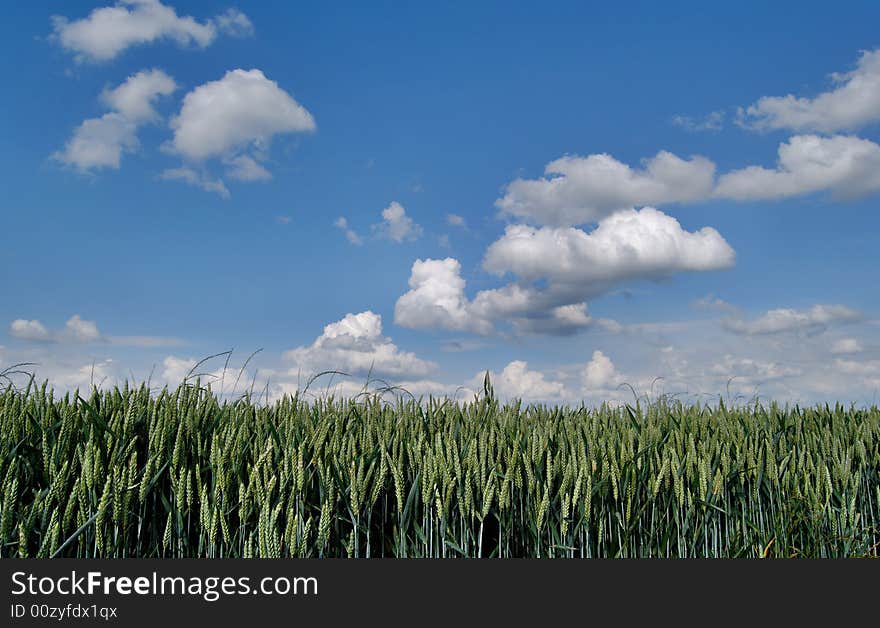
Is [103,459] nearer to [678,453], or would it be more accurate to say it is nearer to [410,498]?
[410,498]

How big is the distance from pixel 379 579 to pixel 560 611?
2.05 feet

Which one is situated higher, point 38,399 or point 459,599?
point 38,399

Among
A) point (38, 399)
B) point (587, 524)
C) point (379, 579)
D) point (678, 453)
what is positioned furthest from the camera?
point (38, 399)

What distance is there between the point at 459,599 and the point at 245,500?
2.88ft

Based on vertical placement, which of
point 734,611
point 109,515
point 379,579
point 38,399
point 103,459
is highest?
point 38,399

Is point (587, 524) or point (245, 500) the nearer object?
point (245, 500)

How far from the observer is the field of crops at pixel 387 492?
253cm

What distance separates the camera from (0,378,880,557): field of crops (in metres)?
2.53

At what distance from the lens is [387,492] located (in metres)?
2.88

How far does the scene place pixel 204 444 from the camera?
295 centimetres

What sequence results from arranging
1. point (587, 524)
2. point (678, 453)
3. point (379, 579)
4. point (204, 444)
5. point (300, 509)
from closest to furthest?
point (379, 579), point (300, 509), point (587, 524), point (204, 444), point (678, 453)

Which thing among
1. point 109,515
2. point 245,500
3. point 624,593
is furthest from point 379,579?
point 109,515

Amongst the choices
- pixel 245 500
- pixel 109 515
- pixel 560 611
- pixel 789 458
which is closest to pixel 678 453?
pixel 789 458

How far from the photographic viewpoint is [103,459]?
285cm
